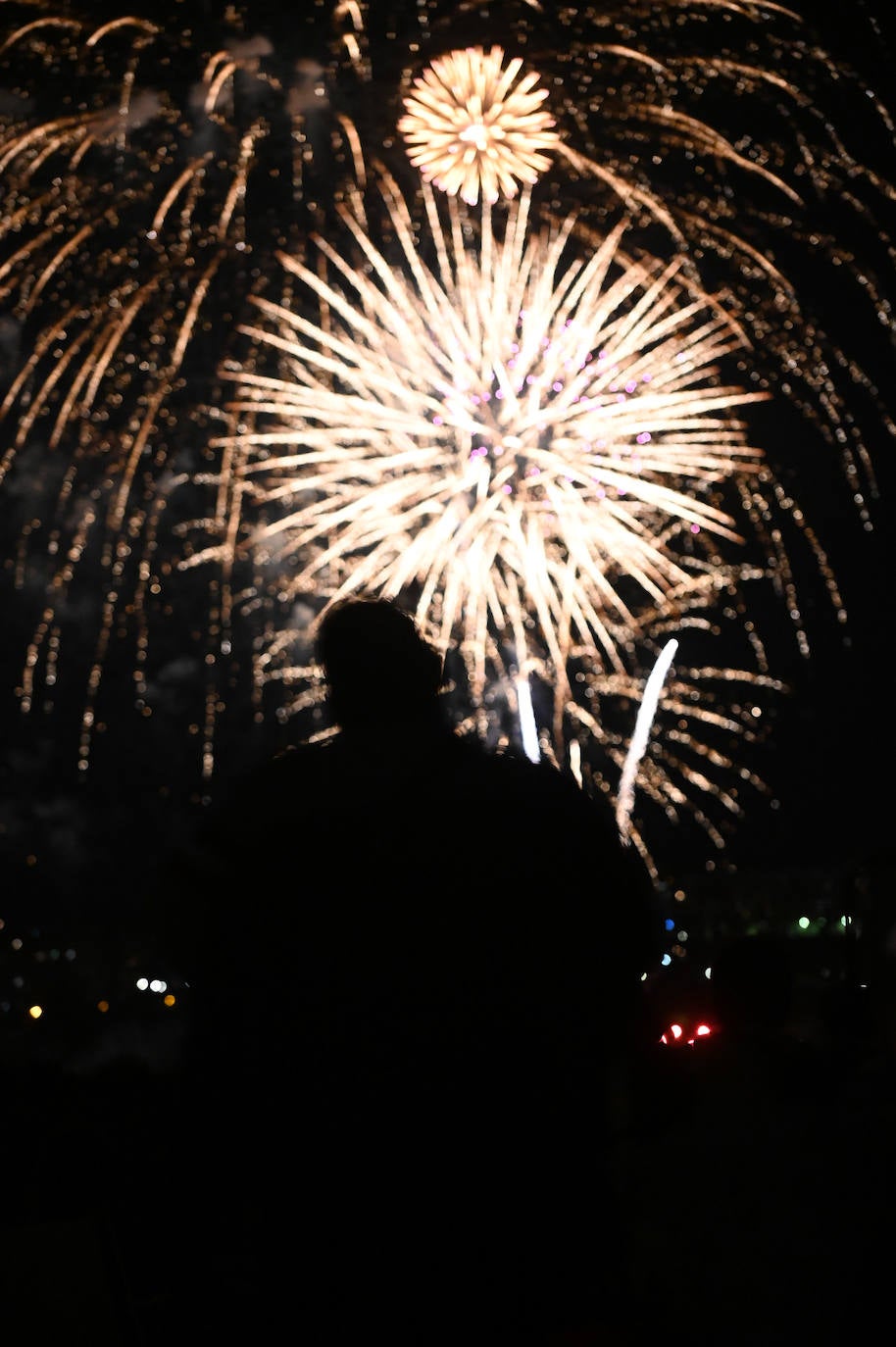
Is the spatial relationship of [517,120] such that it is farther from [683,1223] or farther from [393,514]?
[683,1223]

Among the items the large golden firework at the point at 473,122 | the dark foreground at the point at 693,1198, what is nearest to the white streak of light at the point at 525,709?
the large golden firework at the point at 473,122

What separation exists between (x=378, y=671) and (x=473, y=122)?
9.61 meters

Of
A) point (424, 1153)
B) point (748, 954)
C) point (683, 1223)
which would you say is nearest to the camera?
point (424, 1153)

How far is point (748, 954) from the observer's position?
20.0 ft

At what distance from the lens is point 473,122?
1092 cm

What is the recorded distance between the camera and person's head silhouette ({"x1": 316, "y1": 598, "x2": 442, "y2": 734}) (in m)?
2.27

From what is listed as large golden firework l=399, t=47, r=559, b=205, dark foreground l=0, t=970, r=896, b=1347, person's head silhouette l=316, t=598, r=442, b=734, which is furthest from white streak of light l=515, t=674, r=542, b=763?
person's head silhouette l=316, t=598, r=442, b=734

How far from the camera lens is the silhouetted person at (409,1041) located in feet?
6.46

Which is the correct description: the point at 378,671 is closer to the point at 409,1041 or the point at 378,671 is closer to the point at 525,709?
the point at 409,1041

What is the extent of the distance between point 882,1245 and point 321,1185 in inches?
121

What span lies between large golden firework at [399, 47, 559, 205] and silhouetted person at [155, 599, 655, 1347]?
9.68 meters

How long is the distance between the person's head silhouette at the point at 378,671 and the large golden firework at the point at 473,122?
9347 millimetres

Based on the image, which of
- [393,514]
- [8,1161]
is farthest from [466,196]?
[8,1161]

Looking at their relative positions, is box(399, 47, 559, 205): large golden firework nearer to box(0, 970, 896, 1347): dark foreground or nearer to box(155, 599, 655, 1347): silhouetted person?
box(0, 970, 896, 1347): dark foreground
